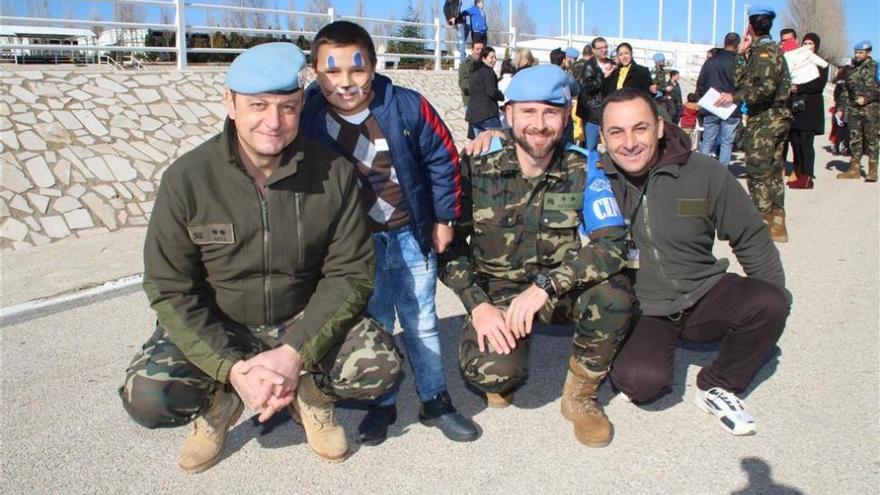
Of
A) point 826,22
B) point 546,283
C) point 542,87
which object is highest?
point 826,22

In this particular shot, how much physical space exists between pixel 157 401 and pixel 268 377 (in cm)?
39

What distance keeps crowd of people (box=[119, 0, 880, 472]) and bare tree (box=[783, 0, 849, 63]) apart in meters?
62.5

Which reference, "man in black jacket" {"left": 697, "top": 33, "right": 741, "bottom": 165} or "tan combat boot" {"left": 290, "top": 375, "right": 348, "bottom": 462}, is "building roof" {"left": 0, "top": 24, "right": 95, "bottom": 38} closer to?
"man in black jacket" {"left": 697, "top": 33, "right": 741, "bottom": 165}

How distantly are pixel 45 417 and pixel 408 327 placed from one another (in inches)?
62.3

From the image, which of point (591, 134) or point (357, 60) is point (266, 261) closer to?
point (357, 60)

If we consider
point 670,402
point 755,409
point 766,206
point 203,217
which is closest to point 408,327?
point 203,217

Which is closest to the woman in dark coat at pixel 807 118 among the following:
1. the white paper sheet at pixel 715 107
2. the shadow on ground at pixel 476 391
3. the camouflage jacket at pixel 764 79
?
the white paper sheet at pixel 715 107

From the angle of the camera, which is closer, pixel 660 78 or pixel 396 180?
pixel 396 180

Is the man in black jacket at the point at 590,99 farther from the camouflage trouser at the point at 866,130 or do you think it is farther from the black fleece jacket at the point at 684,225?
the black fleece jacket at the point at 684,225

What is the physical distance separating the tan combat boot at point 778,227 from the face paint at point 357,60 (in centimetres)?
474

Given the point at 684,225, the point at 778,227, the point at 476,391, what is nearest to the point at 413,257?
the point at 476,391

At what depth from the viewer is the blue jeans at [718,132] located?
8.84 meters

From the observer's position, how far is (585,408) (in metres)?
2.84

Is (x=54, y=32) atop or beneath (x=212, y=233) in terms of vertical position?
atop
